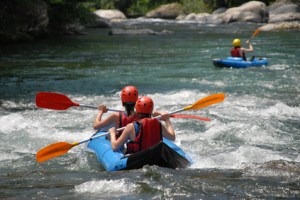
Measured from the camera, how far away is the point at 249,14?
33.9 metres

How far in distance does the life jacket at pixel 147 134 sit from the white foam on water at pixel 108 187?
2.00 feet

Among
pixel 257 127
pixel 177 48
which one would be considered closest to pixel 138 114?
pixel 257 127

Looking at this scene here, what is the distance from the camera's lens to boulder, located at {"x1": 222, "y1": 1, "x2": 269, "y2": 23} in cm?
3350

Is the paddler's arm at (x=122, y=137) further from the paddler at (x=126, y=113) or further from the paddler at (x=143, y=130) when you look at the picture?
the paddler at (x=126, y=113)

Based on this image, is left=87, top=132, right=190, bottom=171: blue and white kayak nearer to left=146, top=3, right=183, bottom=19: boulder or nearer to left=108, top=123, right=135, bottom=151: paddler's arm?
left=108, top=123, right=135, bottom=151: paddler's arm

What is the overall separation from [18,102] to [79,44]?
11060 mm

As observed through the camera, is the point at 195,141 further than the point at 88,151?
Yes

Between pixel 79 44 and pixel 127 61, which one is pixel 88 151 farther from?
pixel 79 44

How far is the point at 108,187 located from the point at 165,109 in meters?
5.14

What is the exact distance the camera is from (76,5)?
24969mm

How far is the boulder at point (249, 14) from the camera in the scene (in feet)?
110

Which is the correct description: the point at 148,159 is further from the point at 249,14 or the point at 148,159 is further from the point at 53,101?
the point at 249,14

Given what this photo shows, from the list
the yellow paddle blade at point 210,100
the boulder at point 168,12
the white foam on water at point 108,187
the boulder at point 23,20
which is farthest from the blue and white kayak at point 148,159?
the boulder at point 168,12

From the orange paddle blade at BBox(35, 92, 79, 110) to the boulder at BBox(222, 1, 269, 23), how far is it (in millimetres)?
27601
